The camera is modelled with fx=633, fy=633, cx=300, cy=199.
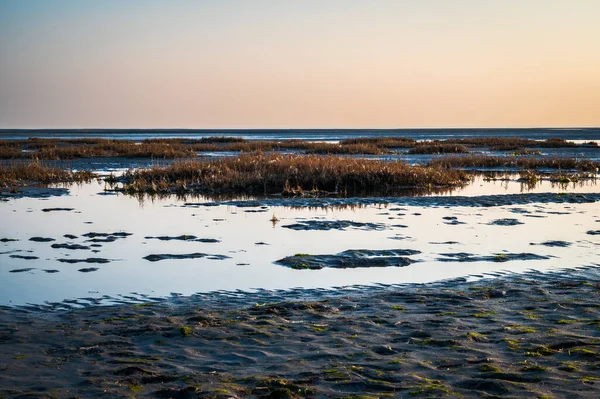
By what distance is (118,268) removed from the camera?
11000 millimetres

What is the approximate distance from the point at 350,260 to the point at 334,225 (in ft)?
14.6

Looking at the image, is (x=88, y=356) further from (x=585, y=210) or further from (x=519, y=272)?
(x=585, y=210)

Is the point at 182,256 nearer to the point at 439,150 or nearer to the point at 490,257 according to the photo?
the point at 490,257

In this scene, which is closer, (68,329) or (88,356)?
(88,356)

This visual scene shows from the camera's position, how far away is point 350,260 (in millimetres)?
11562

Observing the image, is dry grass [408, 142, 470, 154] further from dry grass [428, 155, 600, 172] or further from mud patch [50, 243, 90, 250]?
mud patch [50, 243, 90, 250]

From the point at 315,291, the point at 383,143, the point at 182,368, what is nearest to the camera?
the point at 182,368

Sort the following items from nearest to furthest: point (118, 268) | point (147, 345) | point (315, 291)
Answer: point (147, 345) → point (315, 291) → point (118, 268)

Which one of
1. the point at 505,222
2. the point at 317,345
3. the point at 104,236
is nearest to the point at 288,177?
the point at 505,222

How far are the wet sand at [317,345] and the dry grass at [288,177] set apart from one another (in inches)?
568

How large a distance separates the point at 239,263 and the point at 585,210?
12.1 m

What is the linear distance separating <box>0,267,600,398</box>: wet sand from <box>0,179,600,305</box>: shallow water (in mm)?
1251

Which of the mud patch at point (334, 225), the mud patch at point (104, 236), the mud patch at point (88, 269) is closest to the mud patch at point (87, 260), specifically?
the mud patch at point (88, 269)

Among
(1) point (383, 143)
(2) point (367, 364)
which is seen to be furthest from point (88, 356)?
(1) point (383, 143)
